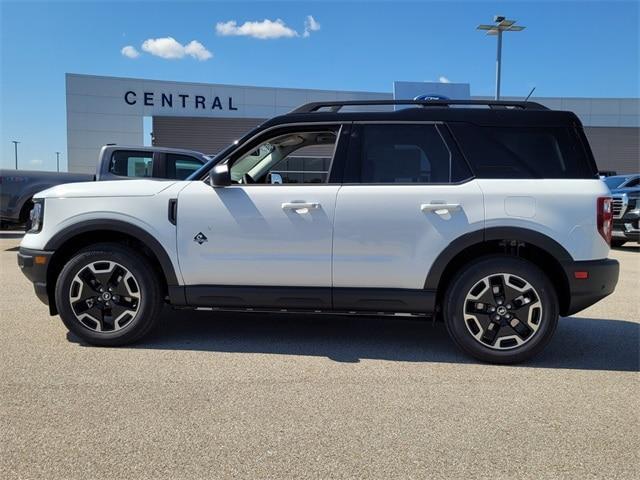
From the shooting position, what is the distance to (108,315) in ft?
14.2

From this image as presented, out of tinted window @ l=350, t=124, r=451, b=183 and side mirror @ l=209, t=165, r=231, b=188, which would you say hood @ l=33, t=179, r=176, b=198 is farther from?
tinted window @ l=350, t=124, r=451, b=183

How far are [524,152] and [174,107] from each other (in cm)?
1986

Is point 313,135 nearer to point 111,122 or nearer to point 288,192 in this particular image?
point 288,192

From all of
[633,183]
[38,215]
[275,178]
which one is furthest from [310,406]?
[633,183]

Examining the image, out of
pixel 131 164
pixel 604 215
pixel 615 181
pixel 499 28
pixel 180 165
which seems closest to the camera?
pixel 604 215

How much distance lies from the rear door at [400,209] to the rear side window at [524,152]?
0.13m

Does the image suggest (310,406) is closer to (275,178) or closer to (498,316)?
(498,316)

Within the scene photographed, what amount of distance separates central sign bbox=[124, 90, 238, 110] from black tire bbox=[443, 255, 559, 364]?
19821 mm

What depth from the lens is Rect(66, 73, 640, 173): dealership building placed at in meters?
20.9

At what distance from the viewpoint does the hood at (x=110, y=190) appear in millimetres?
4305

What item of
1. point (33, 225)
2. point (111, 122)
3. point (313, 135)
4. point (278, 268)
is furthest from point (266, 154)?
point (111, 122)

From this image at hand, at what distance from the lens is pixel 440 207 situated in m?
3.98

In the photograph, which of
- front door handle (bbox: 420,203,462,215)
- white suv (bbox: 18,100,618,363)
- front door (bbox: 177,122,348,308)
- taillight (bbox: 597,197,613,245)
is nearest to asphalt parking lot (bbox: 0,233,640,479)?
white suv (bbox: 18,100,618,363)

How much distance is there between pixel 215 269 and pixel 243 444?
1705mm
